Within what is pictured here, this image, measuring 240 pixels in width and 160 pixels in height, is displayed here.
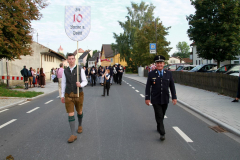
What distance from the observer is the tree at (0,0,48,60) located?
12742mm

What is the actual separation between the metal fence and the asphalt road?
183 inches

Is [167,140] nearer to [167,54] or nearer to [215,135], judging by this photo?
[215,135]

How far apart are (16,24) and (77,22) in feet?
26.9

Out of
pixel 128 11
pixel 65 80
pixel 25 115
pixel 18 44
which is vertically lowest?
pixel 25 115

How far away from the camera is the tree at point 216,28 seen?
66.1ft

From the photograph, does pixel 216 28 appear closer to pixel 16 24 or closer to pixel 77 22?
pixel 16 24

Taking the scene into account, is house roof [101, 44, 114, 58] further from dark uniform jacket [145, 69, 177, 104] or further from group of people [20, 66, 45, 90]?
dark uniform jacket [145, 69, 177, 104]

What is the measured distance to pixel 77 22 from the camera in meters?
6.23

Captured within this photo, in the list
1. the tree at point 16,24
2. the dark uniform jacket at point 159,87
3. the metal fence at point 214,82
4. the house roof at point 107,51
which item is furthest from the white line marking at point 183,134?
the house roof at point 107,51

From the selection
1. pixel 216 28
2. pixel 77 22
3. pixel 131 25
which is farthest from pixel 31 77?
pixel 131 25

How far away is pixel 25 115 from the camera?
784 centimetres

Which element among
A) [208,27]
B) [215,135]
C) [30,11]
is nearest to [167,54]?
[208,27]

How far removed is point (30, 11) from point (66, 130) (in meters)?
11.0

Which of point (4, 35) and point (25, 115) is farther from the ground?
point (4, 35)
